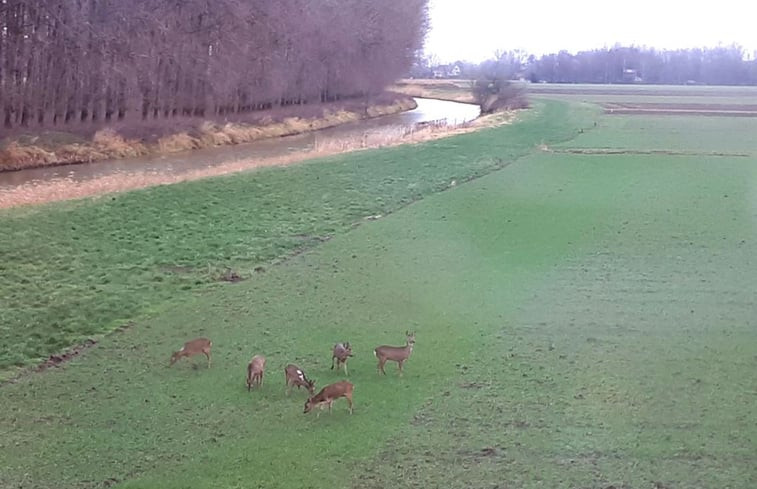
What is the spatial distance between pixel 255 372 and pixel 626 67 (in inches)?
5540

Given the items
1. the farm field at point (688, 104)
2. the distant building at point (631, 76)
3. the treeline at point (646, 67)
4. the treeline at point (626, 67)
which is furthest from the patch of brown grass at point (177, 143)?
the distant building at point (631, 76)

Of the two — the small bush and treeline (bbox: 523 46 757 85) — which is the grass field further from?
treeline (bbox: 523 46 757 85)

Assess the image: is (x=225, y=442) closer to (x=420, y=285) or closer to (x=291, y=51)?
(x=420, y=285)

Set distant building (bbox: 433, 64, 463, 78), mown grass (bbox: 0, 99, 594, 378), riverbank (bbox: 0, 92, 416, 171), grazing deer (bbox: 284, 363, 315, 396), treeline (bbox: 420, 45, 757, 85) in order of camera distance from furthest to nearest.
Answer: distant building (bbox: 433, 64, 463, 78) < treeline (bbox: 420, 45, 757, 85) < riverbank (bbox: 0, 92, 416, 171) < mown grass (bbox: 0, 99, 594, 378) < grazing deer (bbox: 284, 363, 315, 396)

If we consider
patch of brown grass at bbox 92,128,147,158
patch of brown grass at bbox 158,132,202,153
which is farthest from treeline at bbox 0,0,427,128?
patch of brown grass at bbox 158,132,202,153

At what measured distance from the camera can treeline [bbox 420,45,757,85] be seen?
104 meters

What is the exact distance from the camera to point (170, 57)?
47.7 metres

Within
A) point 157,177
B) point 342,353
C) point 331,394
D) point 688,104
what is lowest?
point 331,394

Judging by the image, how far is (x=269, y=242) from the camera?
1927 centimetres

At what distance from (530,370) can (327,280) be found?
223 inches

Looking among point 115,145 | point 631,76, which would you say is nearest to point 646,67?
point 631,76

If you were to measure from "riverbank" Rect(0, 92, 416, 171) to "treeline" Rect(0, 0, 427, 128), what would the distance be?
1.87 metres

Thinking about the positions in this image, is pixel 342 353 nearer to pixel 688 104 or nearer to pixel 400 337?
pixel 400 337

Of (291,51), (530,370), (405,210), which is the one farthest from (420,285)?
(291,51)
